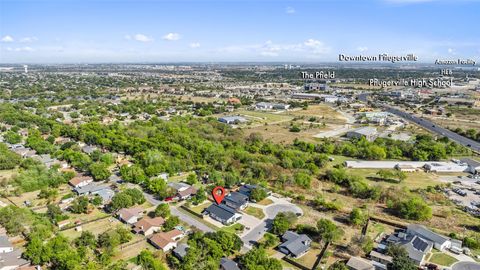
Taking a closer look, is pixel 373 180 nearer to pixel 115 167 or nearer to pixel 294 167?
pixel 294 167

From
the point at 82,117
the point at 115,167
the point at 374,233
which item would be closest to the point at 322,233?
the point at 374,233

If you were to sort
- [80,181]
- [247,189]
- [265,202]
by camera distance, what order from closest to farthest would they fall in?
[265,202] → [247,189] → [80,181]

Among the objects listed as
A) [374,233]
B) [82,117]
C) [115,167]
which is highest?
[82,117]

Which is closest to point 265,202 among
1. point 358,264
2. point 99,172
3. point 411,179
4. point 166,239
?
point 166,239

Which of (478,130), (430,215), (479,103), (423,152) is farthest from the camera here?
(479,103)

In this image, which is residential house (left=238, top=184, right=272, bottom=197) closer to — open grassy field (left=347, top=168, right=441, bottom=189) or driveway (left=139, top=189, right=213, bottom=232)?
driveway (left=139, top=189, right=213, bottom=232)

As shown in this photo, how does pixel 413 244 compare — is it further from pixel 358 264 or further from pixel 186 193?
pixel 186 193

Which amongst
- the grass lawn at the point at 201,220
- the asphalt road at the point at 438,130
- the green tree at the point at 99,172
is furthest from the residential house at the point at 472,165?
the green tree at the point at 99,172
